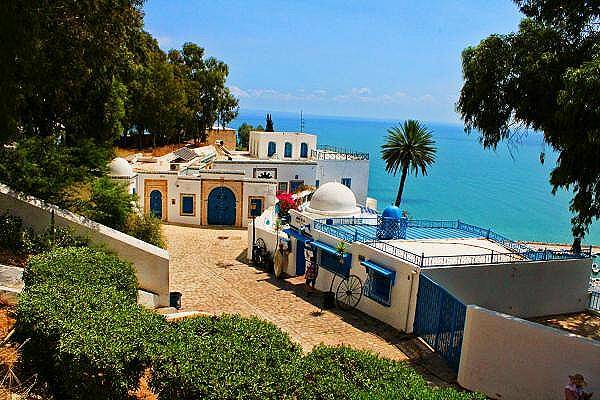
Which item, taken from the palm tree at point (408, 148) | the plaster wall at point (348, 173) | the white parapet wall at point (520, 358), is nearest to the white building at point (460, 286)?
the white parapet wall at point (520, 358)

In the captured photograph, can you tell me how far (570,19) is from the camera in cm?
1404

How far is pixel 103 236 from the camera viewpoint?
15195 mm

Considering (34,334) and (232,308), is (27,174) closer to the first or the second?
(232,308)

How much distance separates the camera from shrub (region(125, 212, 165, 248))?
63.6 feet

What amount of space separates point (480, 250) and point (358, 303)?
4852 millimetres

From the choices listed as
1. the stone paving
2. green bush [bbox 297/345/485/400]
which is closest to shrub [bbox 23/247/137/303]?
green bush [bbox 297/345/485/400]

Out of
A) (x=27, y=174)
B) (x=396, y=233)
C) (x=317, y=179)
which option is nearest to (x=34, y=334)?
(x=27, y=174)

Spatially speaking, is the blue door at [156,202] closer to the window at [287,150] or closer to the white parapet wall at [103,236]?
the window at [287,150]

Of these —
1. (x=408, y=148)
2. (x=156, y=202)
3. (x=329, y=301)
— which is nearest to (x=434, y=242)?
(x=329, y=301)

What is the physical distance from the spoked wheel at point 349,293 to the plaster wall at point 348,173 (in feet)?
73.3

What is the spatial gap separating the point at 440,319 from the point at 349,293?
4.81 metres

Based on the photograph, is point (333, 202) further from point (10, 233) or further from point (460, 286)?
point (10, 233)

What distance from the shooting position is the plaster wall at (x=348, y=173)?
4134 cm

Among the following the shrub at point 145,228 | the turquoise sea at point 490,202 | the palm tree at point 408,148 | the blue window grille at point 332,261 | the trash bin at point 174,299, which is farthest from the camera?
the turquoise sea at point 490,202
